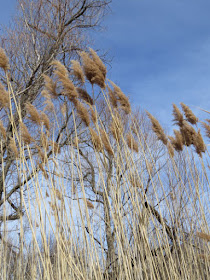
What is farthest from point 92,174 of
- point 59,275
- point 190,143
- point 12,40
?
point 59,275

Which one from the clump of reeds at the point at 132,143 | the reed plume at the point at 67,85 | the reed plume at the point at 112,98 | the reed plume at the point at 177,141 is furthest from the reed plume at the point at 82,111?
the reed plume at the point at 177,141

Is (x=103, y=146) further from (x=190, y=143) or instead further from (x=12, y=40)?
(x=12, y=40)

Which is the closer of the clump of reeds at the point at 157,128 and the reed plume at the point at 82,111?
the reed plume at the point at 82,111

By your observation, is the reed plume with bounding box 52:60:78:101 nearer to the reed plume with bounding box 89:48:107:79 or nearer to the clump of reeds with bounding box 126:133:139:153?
the reed plume with bounding box 89:48:107:79

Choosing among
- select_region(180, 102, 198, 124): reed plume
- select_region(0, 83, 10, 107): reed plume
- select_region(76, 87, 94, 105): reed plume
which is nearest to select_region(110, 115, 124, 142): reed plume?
select_region(76, 87, 94, 105): reed plume

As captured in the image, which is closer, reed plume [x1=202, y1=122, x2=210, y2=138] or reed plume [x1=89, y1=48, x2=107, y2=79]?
reed plume [x1=89, y1=48, x2=107, y2=79]

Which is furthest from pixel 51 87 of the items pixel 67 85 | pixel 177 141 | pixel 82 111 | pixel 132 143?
pixel 177 141

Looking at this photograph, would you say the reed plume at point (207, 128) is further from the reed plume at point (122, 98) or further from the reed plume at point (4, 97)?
the reed plume at point (4, 97)

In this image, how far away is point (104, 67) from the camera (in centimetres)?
208

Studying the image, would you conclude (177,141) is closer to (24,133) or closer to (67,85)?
(67,85)

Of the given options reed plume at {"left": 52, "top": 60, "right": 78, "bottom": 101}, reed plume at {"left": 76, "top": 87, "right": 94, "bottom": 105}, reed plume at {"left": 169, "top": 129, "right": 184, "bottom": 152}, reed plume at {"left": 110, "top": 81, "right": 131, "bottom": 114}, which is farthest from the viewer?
reed plume at {"left": 169, "top": 129, "right": 184, "bottom": 152}

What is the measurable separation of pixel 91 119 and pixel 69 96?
0.26m

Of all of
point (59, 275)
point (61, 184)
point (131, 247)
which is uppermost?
point (61, 184)

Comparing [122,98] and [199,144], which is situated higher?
[122,98]
